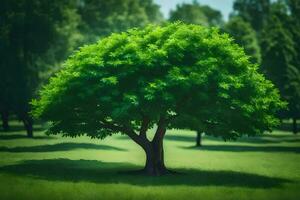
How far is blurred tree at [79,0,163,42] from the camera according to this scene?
4109 inches

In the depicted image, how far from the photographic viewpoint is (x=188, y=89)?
31.7 metres

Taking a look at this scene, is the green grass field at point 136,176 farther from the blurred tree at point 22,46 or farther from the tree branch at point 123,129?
the blurred tree at point 22,46

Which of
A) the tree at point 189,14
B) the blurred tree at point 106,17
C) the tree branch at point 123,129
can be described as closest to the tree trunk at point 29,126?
the tree branch at point 123,129

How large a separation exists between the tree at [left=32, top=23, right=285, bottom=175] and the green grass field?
3.17 meters

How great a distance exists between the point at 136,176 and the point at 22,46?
42.6m

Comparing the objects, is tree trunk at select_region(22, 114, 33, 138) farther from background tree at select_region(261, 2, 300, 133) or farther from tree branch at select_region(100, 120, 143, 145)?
background tree at select_region(261, 2, 300, 133)

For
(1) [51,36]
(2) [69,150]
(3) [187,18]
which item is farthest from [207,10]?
(2) [69,150]

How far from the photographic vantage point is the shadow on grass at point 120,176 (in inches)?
1232

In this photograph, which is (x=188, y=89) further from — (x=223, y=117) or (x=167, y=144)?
(x=167, y=144)

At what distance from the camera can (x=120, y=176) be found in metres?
33.6

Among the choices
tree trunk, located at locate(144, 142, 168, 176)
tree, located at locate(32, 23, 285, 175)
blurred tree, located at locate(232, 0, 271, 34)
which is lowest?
tree trunk, located at locate(144, 142, 168, 176)

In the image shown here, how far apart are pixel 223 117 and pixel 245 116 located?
1.40 metres

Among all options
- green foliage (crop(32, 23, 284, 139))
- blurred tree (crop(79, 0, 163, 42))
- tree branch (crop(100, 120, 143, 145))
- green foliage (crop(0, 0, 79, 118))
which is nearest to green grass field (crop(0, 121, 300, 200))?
tree branch (crop(100, 120, 143, 145))

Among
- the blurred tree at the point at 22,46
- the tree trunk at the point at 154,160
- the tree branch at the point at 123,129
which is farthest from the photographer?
the blurred tree at the point at 22,46
